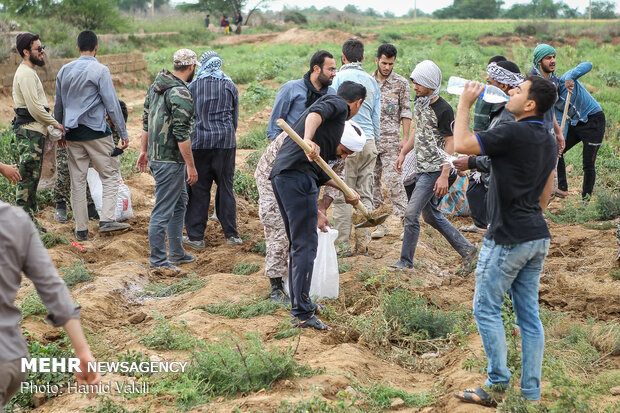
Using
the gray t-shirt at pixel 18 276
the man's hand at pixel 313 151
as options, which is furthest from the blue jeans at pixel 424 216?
the gray t-shirt at pixel 18 276

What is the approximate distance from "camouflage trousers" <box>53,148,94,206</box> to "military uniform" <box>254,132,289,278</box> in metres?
3.42

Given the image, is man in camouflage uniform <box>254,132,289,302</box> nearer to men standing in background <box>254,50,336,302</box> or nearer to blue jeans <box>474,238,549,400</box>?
men standing in background <box>254,50,336,302</box>

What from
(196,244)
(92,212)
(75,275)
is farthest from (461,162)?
(92,212)

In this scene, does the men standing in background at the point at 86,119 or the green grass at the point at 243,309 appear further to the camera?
the men standing in background at the point at 86,119

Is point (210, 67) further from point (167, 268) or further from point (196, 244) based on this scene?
point (167, 268)

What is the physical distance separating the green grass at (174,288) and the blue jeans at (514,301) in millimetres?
3104

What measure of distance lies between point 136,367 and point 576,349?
2941 millimetres

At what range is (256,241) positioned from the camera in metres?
7.94

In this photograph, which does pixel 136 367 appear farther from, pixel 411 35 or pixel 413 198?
pixel 411 35

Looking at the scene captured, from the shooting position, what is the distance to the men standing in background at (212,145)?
7.39 metres

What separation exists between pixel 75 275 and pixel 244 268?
5.18ft

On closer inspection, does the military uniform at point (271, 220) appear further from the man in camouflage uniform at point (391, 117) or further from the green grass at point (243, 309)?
the man in camouflage uniform at point (391, 117)

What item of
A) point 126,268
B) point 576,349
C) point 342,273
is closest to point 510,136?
point 576,349

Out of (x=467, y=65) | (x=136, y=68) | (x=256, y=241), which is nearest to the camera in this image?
(x=256, y=241)
